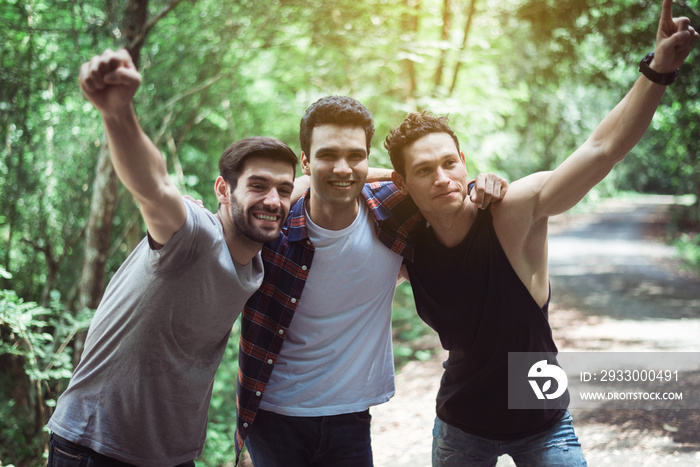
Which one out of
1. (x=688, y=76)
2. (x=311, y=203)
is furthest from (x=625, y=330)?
(x=311, y=203)

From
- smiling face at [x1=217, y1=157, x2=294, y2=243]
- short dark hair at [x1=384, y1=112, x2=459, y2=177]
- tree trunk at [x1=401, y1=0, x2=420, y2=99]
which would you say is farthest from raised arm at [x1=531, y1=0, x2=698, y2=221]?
tree trunk at [x1=401, y1=0, x2=420, y2=99]

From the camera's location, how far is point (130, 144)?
1776mm

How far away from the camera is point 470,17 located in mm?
7031

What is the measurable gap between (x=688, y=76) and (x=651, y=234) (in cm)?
1380

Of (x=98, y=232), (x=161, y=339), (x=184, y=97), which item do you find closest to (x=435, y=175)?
(x=161, y=339)

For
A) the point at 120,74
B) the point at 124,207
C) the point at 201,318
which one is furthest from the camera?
the point at 124,207

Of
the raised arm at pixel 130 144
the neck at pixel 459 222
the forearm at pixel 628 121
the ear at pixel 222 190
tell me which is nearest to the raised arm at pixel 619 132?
the forearm at pixel 628 121

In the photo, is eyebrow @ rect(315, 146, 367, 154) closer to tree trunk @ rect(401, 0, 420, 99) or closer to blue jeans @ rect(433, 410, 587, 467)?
blue jeans @ rect(433, 410, 587, 467)

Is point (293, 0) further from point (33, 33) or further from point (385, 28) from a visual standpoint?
point (33, 33)

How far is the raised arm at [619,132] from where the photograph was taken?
2027 millimetres

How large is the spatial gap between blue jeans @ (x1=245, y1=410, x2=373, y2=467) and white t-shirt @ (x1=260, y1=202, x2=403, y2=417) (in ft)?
0.18

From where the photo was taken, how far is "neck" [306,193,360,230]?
279 cm

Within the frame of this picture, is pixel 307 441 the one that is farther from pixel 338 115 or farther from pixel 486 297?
pixel 338 115

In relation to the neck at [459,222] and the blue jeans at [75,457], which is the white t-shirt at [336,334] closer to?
the neck at [459,222]
